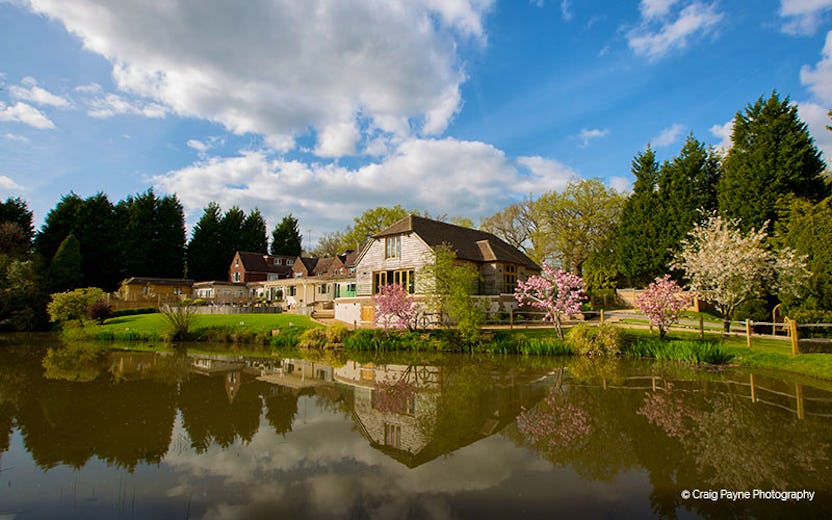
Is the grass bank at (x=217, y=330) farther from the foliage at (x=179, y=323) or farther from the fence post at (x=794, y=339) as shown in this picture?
the fence post at (x=794, y=339)

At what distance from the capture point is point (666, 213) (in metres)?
32.2

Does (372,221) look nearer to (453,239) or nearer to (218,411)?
(453,239)

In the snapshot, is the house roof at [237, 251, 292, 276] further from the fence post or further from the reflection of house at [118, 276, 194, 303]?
the fence post

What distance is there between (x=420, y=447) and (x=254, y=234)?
208 ft

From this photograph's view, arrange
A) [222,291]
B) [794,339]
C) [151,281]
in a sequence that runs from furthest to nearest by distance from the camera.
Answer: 1. [222,291]
2. [151,281]
3. [794,339]

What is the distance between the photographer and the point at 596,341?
55.7 feet

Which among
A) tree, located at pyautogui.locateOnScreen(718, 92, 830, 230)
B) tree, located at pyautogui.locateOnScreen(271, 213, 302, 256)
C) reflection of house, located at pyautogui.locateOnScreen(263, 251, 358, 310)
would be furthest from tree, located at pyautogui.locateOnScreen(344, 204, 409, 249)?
tree, located at pyautogui.locateOnScreen(718, 92, 830, 230)

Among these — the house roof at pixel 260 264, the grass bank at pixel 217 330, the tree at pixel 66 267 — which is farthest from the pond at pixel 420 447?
the house roof at pixel 260 264

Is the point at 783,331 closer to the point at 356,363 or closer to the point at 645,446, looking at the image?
the point at 645,446

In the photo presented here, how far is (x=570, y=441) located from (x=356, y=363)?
1115 cm

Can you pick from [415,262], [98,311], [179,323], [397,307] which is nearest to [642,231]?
[415,262]

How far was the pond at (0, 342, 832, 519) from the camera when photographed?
5074 millimetres

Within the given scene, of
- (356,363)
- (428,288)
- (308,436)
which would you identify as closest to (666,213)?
(428,288)

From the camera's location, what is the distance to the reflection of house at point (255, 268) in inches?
2119
